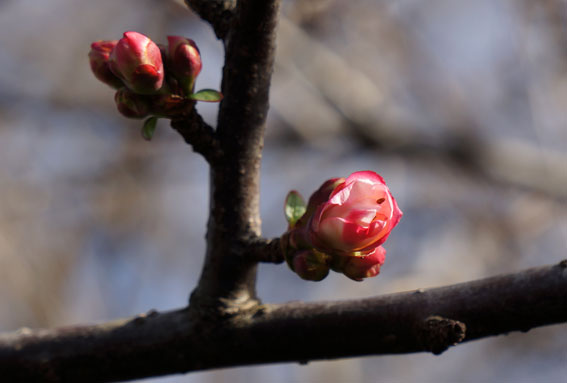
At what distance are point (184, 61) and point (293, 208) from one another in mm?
333

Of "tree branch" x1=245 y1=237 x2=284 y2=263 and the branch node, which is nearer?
the branch node

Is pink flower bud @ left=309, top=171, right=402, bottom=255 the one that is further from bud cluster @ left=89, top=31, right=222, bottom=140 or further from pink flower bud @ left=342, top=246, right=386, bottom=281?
bud cluster @ left=89, top=31, right=222, bottom=140

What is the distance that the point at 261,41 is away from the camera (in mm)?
1079

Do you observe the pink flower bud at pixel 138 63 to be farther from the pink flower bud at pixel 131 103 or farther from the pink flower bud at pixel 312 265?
the pink flower bud at pixel 312 265

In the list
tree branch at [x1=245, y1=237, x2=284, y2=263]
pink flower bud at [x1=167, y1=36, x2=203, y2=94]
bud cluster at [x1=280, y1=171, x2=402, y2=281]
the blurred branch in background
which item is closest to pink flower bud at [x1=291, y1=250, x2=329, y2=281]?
bud cluster at [x1=280, y1=171, x2=402, y2=281]

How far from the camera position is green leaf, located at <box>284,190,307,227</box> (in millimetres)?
1107

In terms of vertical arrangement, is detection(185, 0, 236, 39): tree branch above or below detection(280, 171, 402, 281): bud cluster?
above

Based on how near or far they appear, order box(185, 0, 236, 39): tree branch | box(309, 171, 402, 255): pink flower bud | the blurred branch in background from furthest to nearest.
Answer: the blurred branch in background < box(185, 0, 236, 39): tree branch < box(309, 171, 402, 255): pink flower bud

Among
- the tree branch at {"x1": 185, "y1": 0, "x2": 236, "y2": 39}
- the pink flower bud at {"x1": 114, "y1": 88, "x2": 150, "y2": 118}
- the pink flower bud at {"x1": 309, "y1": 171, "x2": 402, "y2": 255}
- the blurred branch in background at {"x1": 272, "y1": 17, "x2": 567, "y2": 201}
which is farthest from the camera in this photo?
the blurred branch in background at {"x1": 272, "y1": 17, "x2": 567, "y2": 201}

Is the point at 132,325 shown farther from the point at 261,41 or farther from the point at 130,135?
the point at 130,135

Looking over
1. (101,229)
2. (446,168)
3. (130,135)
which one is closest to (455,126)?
(446,168)

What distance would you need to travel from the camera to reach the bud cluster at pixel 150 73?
97 cm

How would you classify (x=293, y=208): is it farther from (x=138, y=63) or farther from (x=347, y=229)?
(x=138, y=63)

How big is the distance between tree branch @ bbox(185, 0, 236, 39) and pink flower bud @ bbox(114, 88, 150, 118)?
0.72 ft
